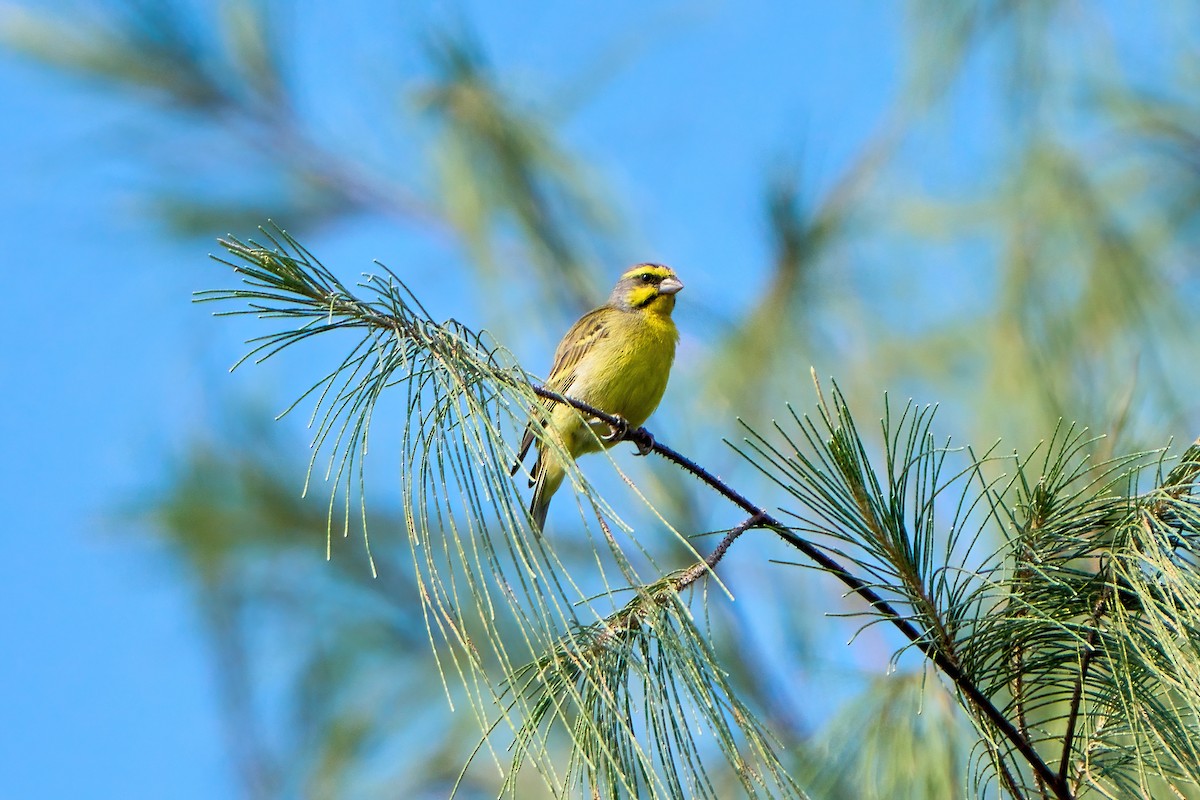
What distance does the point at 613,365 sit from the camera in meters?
3.74

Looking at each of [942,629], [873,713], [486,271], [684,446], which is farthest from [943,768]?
[486,271]

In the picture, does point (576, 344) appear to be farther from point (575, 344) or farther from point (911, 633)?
point (911, 633)

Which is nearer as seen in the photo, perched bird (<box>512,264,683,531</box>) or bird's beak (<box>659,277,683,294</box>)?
perched bird (<box>512,264,683,531</box>)

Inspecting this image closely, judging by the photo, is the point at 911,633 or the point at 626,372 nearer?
the point at 911,633

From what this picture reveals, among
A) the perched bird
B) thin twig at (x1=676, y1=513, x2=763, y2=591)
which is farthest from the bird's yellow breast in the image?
thin twig at (x1=676, y1=513, x2=763, y2=591)

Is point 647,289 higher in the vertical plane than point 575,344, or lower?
higher

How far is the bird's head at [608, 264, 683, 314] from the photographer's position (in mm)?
4086

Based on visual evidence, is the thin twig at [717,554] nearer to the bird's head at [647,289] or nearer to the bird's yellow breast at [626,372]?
the bird's yellow breast at [626,372]

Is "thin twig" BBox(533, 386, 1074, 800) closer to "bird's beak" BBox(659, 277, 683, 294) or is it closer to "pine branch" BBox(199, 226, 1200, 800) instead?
"pine branch" BBox(199, 226, 1200, 800)

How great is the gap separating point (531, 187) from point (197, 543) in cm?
195

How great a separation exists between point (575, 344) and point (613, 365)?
9.3 inches

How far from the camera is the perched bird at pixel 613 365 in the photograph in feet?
12.2

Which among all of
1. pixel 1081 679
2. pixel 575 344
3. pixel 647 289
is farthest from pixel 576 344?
pixel 1081 679

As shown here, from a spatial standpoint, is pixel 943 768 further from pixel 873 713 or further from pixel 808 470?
pixel 808 470
